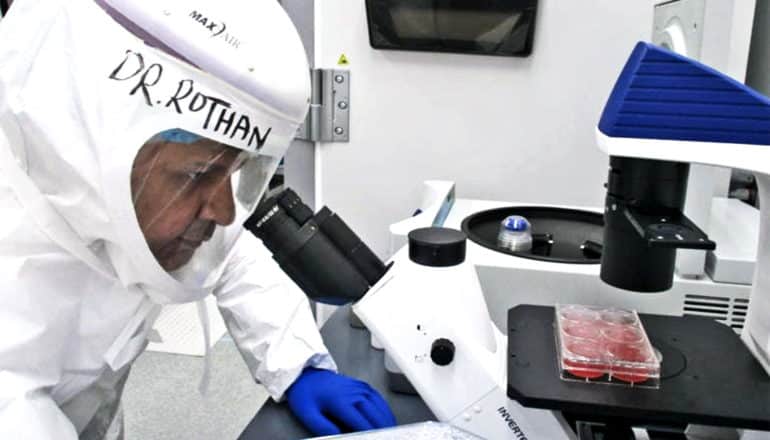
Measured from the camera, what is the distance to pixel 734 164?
0.62 m

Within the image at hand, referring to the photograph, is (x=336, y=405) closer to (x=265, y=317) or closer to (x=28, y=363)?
(x=265, y=317)

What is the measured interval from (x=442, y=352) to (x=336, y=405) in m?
0.26

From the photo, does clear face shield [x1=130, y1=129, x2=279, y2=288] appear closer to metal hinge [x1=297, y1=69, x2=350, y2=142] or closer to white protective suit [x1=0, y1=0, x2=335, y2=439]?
white protective suit [x1=0, y1=0, x2=335, y2=439]

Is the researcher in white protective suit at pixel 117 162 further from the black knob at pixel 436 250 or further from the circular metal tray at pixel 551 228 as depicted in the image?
the circular metal tray at pixel 551 228

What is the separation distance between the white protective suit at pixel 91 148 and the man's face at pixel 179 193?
0.02 metres

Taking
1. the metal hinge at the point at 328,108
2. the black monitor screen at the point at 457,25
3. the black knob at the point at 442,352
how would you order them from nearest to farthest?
1. the black knob at the point at 442,352
2. the black monitor screen at the point at 457,25
3. the metal hinge at the point at 328,108

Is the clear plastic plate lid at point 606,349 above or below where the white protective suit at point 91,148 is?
below

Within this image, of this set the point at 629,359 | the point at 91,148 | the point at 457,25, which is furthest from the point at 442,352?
the point at 457,25

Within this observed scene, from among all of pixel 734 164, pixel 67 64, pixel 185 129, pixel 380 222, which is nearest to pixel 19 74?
pixel 67 64

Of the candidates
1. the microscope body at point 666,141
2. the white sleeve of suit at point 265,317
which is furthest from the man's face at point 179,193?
the microscope body at point 666,141

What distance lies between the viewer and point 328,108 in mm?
1383

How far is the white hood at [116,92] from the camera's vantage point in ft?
2.14

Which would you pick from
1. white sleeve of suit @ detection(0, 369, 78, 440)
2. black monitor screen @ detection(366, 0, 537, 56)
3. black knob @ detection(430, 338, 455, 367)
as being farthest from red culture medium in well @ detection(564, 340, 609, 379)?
black monitor screen @ detection(366, 0, 537, 56)

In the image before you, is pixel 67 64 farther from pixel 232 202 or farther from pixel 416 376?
pixel 416 376
